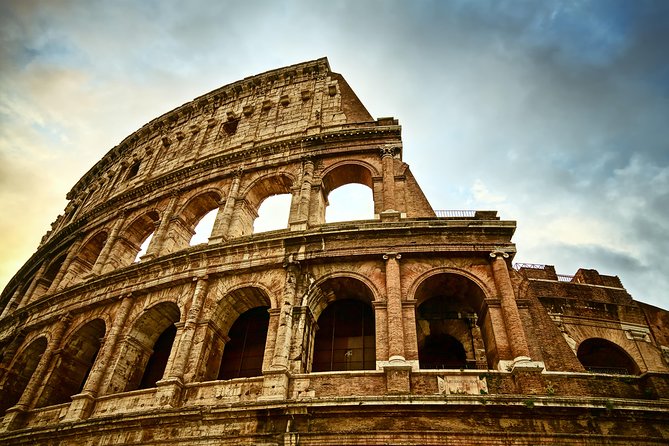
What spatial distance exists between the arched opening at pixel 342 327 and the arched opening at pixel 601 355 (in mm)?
7205

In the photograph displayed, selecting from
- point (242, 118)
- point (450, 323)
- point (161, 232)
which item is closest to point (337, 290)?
point (450, 323)

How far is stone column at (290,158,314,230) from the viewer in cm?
1149

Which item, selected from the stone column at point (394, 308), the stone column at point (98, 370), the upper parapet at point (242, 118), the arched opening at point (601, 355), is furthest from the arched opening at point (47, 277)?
the arched opening at point (601, 355)

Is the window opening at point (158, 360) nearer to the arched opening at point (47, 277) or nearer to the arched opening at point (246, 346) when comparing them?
the arched opening at point (246, 346)

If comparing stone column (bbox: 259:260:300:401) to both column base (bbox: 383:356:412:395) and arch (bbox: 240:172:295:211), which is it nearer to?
column base (bbox: 383:356:412:395)

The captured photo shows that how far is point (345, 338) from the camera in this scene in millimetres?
10234

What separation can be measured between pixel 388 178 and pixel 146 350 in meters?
8.33

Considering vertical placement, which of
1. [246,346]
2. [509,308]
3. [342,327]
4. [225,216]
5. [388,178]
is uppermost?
[388,178]

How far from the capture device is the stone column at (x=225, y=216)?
40.3 feet

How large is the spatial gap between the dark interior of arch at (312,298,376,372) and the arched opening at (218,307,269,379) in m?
1.56

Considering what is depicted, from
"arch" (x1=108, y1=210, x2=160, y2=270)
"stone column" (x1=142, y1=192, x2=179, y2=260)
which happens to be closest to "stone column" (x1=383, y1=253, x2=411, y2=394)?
"stone column" (x1=142, y1=192, x2=179, y2=260)

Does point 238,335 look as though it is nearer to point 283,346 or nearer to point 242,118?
point 283,346

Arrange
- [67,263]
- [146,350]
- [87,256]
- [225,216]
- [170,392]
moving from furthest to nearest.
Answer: [87,256]
[67,263]
[225,216]
[146,350]
[170,392]

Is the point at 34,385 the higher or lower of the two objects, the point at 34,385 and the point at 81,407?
the higher
